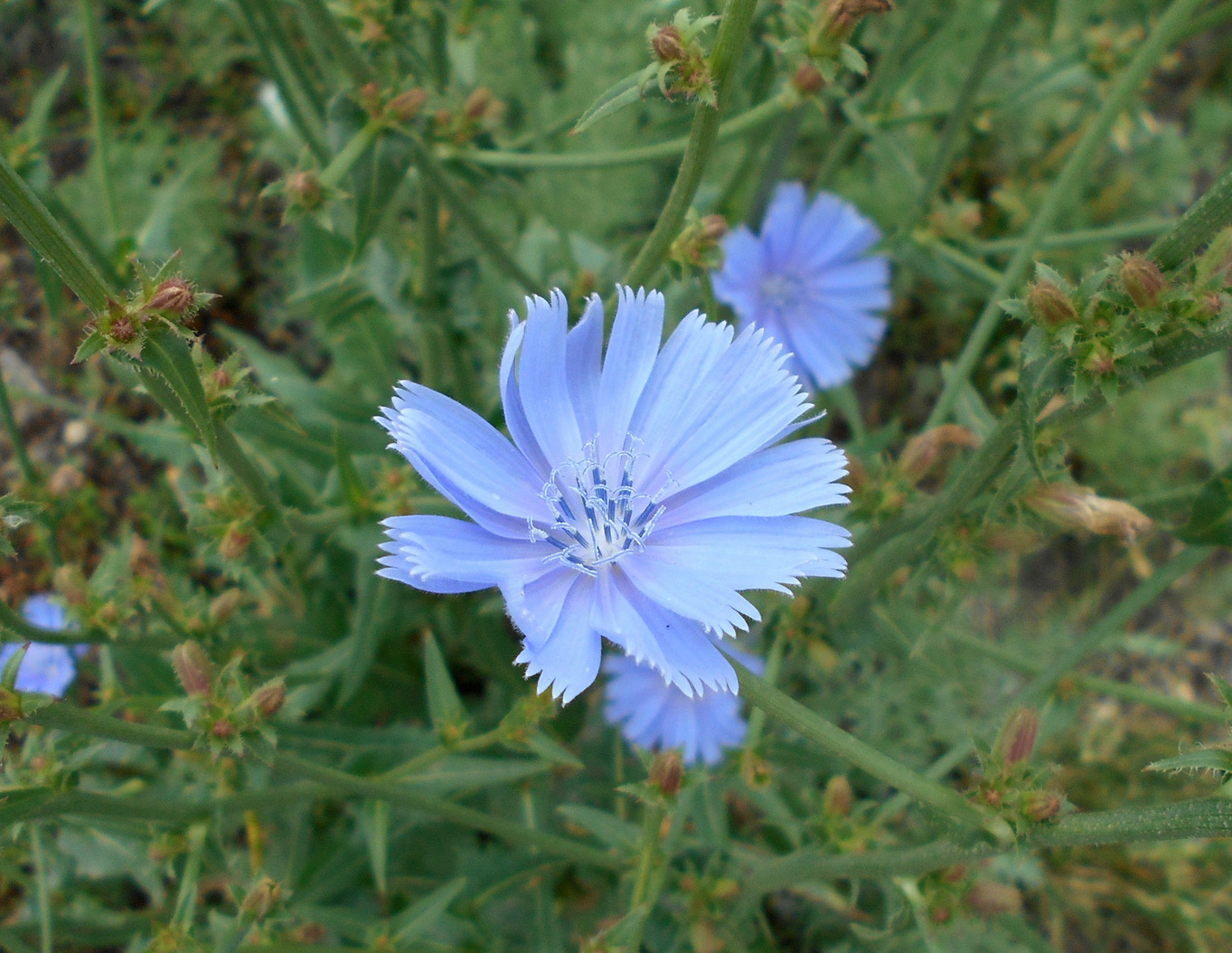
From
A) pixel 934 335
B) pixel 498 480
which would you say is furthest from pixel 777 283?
pixel 498 480

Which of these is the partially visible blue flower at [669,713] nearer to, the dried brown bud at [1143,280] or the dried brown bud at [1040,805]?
the dried brown bud at [1040,805]

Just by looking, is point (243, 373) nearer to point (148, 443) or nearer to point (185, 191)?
point (148, 443)

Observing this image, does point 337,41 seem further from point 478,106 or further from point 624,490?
point 624,490

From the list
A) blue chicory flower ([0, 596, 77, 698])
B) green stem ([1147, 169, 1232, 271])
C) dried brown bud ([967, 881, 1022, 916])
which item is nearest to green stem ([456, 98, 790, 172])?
green stem ([1147, 169, 1232, 271])

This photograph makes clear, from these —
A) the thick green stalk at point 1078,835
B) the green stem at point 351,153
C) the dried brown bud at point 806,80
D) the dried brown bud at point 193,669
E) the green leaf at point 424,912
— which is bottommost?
the thick green stalk at point 1078,835

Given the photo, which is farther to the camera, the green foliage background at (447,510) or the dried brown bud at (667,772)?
the green foliage background at (447,510)

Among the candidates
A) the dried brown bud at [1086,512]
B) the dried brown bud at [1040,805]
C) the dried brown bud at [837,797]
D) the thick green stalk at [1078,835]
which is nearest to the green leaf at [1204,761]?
the thick green stalk at [1078,835]

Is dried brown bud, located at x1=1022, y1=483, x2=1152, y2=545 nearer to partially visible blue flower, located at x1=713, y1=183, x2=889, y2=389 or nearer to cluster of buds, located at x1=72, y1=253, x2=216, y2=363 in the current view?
partially visible blue flower, located at x1=713, y1=183, x2=889, y2=389
